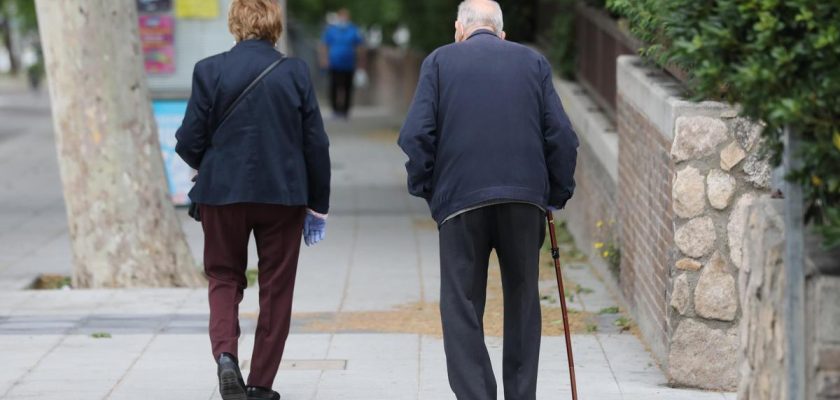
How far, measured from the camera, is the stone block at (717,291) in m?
6.73

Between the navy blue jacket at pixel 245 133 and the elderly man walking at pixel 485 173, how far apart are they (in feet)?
2.68

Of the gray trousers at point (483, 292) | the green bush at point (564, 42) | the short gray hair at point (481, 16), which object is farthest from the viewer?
the green bush at point (564, 42)

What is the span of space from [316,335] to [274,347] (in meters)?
1.65

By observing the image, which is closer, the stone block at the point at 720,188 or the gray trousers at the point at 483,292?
the gray trousers at the point at 483,292

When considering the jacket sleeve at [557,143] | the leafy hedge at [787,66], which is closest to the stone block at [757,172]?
the jacket sleeve at [557,143]

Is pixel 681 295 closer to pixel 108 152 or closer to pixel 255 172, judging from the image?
pixel 255 172

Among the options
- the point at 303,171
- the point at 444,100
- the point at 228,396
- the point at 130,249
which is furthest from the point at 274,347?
the point at 130,249

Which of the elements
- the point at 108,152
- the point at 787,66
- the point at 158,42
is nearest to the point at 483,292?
the point at 787,66

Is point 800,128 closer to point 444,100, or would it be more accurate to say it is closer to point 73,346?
point 444,100

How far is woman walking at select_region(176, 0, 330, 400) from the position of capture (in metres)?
6.42

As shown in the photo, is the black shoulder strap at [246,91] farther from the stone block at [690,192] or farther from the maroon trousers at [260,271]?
the stone block at [690,192]

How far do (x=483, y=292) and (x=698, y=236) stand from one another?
3.92ft

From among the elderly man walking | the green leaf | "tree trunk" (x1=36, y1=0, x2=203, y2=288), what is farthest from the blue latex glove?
"tree trunk" (x1=36, y1=0, x2=203, y2=288)

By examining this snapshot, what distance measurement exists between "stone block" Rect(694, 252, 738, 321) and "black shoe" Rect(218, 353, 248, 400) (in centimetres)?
200
